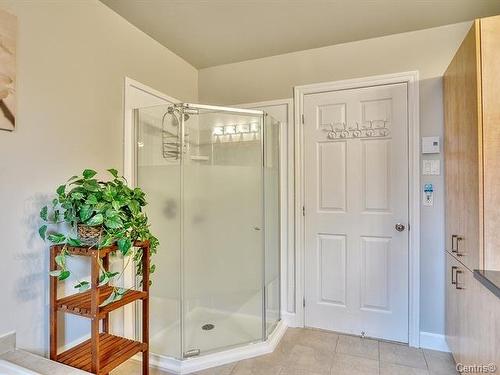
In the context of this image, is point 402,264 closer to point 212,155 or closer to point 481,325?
point 481,325

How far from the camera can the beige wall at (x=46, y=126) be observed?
1.43 meters

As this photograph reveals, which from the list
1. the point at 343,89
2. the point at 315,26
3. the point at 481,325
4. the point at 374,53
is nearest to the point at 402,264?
the point at 481,325

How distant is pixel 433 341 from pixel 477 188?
1.33 metres

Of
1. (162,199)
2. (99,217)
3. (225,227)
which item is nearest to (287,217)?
(225,227)

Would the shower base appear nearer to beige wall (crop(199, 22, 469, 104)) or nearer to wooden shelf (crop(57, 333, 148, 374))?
wooden shelf (crop(57, 333, 148, 374))

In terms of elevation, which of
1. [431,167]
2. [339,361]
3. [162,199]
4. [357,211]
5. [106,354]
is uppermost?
[431,167]

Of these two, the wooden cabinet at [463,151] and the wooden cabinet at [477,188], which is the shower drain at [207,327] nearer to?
the wooden cabinet at [477,188]

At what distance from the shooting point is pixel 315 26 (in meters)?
2.18

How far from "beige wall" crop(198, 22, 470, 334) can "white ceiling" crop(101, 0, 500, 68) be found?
83 millimetres

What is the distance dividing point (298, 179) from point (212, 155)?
2.52 ft

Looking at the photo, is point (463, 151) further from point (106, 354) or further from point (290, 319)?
point (106, 354)

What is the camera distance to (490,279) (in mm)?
1354

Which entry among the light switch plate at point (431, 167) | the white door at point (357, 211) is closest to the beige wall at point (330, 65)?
the white door at point (357, 211)

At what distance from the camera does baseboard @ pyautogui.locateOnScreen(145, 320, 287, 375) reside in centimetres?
194
